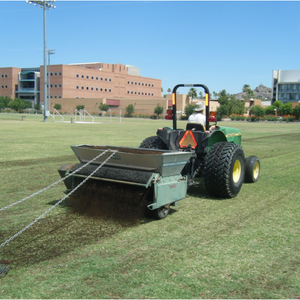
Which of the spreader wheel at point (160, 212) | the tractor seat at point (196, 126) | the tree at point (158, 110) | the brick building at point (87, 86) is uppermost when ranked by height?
the brick building at point (87, 86)

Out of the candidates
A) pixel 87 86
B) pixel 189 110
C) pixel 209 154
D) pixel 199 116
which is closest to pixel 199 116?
pixel 199 116

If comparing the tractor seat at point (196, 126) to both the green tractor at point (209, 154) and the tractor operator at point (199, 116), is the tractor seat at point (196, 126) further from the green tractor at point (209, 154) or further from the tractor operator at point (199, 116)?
the tractor operator at point (199, 116)

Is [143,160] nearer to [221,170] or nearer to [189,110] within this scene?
[221,170]

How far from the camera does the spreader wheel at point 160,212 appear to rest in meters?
5.25

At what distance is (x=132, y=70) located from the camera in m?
134

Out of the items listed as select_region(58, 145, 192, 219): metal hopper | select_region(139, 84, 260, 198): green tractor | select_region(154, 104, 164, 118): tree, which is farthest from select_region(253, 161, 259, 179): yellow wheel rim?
select_region(154, 104, 164, 118): tree

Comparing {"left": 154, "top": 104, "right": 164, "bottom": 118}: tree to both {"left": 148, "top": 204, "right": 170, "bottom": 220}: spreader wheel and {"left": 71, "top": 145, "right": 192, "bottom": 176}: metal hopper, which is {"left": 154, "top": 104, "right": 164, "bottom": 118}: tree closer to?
{"left": 71, "top": 145, "right": 192, "bottom": 176}: metal hopper

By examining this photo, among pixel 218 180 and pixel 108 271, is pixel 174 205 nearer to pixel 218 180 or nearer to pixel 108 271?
pixel 218 180

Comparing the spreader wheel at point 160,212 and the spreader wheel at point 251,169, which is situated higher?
the spreader wheel at point 251,169

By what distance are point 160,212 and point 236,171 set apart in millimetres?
2322

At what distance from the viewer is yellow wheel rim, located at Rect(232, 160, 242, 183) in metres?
6.92

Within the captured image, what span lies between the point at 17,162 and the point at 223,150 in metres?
6.60

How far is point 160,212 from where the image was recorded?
5309mm

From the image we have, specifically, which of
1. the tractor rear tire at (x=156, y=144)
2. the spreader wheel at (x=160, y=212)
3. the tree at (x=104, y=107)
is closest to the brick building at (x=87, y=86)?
the tree at (x=104, y=107)
